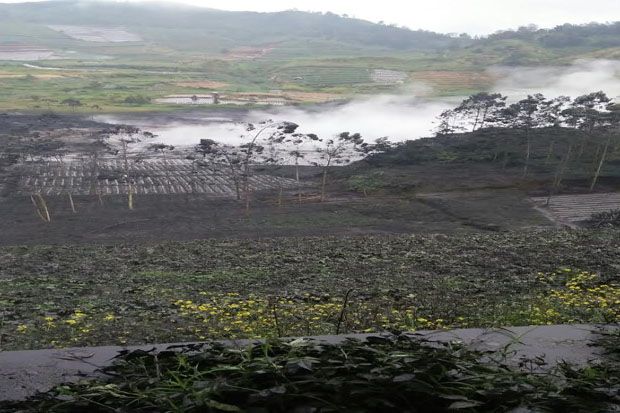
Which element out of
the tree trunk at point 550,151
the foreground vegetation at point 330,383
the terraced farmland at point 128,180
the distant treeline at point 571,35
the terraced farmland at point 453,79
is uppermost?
the distant treeline at point 571,35

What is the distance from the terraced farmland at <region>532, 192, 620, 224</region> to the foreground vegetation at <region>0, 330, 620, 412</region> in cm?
2284

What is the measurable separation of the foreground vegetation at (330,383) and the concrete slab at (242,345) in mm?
112

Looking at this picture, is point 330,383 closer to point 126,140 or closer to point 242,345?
point 242,345

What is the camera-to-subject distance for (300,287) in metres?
9.76

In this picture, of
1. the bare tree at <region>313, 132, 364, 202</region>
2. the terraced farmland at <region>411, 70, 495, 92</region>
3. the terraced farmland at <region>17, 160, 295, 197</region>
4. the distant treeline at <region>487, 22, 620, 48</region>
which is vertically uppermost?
the distant treeline at <region>487, 22, 620, 48</region>

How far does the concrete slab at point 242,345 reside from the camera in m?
1.99

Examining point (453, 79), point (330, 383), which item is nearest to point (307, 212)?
point (330, 383)

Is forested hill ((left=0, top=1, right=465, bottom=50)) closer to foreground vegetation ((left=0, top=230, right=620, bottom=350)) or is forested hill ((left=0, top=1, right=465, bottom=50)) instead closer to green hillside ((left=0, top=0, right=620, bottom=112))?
green hillside ((left=0, top=0, right=620, bottom=112))

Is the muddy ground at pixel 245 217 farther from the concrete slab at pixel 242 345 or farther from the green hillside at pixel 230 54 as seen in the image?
the green hillside at pixel 230 54

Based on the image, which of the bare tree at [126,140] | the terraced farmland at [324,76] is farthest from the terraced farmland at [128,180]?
the terraced farmland at [324,76]

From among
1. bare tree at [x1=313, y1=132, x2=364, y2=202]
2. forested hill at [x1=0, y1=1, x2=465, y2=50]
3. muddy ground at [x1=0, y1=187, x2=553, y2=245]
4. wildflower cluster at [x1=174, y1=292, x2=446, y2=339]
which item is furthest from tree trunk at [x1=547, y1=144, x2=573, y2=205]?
forested hill at [x1=0, y1=1, x2=465, y2=50]

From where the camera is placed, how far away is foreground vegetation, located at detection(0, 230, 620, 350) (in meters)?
6.11

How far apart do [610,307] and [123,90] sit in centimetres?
6215

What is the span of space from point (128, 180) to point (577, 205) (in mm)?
19980
